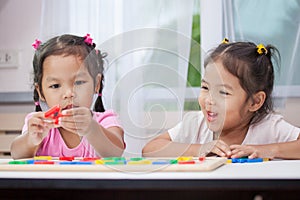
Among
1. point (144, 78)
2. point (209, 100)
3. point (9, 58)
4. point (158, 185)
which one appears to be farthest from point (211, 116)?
point (9, 58)

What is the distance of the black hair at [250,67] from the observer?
138cm

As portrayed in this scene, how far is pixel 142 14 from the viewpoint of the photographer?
1952 millimetres

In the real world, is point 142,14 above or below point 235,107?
above

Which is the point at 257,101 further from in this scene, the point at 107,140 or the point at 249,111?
the point at 107,140

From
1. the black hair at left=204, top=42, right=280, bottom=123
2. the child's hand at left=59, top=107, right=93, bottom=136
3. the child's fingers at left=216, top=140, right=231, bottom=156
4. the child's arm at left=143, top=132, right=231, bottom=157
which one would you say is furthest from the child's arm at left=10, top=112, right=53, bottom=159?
the black hair at left=204, top=42, right=280, bottom=123

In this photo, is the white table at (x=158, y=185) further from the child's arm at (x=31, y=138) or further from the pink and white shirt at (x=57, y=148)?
the pink and white shirt at (x=57, y=148)

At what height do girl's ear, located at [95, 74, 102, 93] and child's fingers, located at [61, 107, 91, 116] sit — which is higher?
girl's ear, located at [95, 74, 102, 93]

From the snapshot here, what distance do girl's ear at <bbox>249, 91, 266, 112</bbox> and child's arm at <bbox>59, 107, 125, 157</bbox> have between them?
61 centimetres

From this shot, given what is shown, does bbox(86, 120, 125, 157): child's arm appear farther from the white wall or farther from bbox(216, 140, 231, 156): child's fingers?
the white wall

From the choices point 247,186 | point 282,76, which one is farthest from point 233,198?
point 282,76

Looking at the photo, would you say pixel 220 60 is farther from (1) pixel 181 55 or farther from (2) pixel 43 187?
(2) pixel 43 187

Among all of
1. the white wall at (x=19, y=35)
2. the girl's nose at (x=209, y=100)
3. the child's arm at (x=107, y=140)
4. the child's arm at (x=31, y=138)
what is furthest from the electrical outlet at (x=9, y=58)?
the girl's nose at (x=209, y=100)

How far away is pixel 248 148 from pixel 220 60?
1.12 ft

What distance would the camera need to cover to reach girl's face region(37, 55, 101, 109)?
2.88ft
